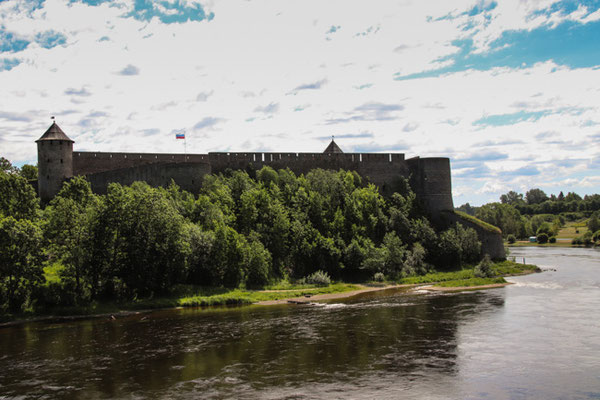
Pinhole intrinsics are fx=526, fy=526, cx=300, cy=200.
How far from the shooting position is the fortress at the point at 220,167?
1387 inches

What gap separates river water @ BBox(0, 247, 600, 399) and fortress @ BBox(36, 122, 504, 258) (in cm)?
1393

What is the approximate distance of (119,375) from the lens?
14039mm

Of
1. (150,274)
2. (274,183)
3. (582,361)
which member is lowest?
(582,361)

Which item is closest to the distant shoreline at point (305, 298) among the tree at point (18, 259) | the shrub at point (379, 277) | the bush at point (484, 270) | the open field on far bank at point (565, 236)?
the shrub at point (379, 277)

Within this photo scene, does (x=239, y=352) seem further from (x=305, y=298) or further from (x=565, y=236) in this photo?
(x=565, y=236)

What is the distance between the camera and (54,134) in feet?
118

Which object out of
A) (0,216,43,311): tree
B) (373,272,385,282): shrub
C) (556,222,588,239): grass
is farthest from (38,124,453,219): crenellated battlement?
(556,222,588,239): grass

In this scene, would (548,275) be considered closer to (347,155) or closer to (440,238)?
(440,238)

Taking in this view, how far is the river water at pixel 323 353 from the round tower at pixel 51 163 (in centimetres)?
1732

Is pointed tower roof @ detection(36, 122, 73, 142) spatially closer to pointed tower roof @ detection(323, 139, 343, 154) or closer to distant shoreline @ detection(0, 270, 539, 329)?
distant shoreline @ detection(0, 270, 539, 329)

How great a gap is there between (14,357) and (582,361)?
16.6 metres

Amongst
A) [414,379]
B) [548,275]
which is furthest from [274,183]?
[414,379]

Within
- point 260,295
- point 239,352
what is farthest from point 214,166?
point 239,352

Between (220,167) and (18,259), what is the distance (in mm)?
17557
